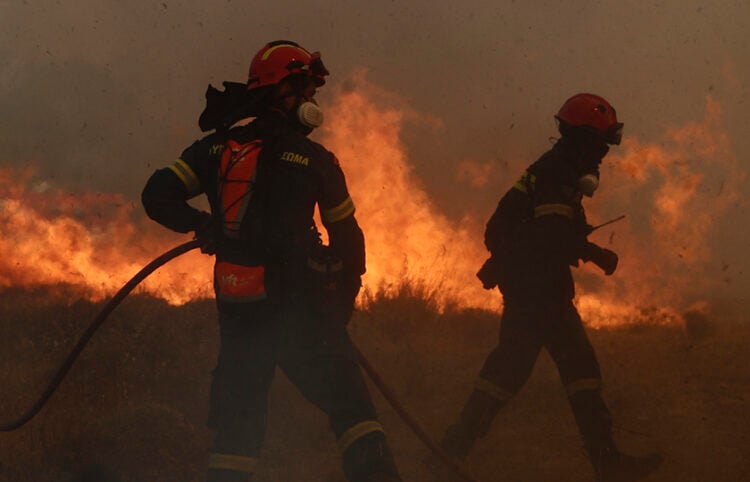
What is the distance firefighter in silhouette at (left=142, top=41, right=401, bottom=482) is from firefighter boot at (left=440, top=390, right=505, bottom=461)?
1586 millimetres

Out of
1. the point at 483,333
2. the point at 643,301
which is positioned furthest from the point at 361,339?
the point at 643,301

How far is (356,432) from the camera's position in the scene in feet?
12.6

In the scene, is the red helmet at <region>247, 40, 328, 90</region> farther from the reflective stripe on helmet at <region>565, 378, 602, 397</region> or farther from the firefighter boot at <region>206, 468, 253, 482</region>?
the reflective stripe on helmet at <region>565, 378, 602, 397</region>

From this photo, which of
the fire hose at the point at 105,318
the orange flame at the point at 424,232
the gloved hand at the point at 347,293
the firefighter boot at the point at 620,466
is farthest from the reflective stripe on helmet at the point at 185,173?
the orange flame at the point at 424,232

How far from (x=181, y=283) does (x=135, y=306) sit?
1472 mm

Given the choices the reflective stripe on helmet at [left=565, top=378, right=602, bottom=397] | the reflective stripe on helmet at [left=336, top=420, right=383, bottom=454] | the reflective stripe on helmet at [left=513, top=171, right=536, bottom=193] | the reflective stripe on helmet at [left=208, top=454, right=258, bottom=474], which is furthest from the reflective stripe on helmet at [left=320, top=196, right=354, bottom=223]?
the reflective stripe on helmet at [left=565, top=378, right=602, bottom=397]

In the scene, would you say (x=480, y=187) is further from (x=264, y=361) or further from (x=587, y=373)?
(x=264, y=361)

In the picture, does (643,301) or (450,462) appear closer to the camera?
(450,462)

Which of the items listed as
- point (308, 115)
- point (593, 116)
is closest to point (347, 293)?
point (308, 115)

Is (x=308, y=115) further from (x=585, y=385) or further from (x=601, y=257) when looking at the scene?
(x=585, y=385)

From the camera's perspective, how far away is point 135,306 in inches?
359

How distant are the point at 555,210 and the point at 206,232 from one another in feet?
7.38

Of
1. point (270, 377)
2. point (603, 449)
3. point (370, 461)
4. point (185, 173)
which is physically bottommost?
point (370, 461)

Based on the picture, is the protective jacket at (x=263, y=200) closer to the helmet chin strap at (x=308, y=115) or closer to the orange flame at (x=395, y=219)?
the helmet chin strap at (x=308, y=115)
